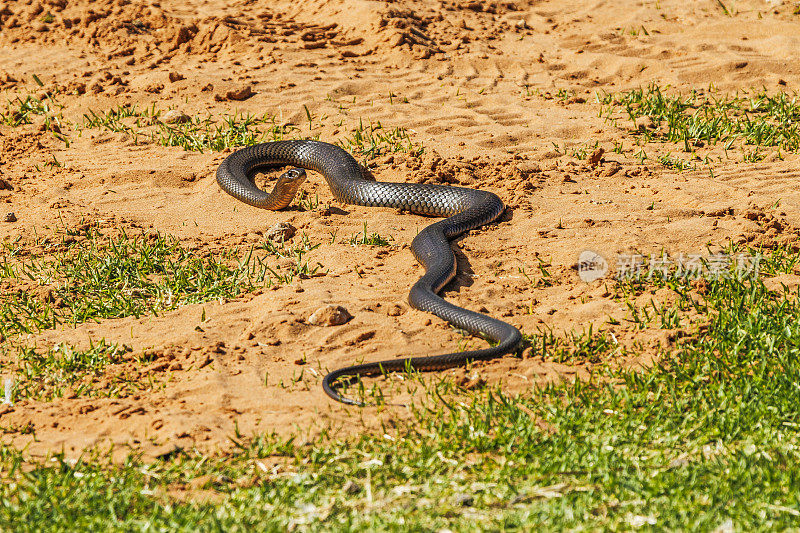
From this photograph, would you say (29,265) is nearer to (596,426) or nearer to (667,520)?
(596,426)

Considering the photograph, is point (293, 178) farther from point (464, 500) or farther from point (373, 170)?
point (464, 500)

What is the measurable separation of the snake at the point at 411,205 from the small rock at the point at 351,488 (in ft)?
1.98

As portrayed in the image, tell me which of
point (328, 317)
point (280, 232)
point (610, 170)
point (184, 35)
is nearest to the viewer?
point (328, 317)

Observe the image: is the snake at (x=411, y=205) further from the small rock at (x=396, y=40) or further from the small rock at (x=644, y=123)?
the small rock at (x=396, y=40)

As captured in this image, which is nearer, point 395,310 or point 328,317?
point 328,317

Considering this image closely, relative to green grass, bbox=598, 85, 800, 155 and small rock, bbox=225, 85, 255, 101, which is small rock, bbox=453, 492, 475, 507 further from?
small rock, bbox=225, 85, 255, 101

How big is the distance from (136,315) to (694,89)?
19.2 ft

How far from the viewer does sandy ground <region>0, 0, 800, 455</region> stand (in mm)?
4109

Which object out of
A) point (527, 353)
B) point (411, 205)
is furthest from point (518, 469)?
point (411, 205)

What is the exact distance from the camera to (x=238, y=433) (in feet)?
11.9

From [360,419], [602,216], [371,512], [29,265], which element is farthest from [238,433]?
[602,216]

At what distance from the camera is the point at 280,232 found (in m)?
5.84

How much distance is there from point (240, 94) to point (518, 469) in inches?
229

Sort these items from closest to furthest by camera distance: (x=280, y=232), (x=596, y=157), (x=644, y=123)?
(x=280, y=232) < (x=596, y=157) < (x=644, y=123)
